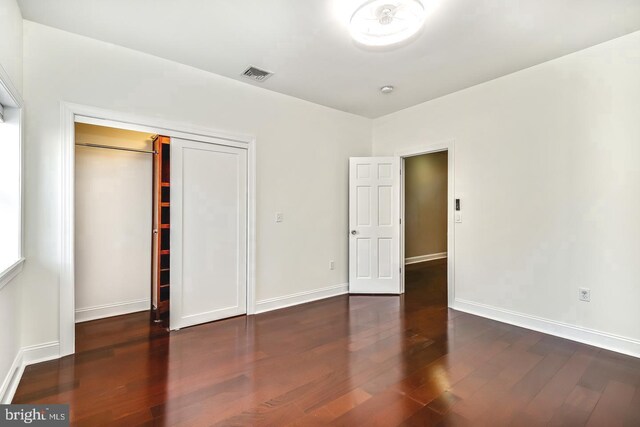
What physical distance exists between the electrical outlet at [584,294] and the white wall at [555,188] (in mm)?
39

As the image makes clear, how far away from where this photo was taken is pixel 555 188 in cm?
300

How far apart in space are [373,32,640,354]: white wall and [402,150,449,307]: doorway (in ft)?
8.18

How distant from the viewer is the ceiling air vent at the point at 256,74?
323 centimetres

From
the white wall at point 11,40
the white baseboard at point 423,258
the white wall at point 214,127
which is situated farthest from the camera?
the white baseboard at point 423,258

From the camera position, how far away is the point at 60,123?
8.30 ft

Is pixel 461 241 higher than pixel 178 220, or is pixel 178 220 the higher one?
pixel 178 220

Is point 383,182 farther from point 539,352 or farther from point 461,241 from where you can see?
point 539,352

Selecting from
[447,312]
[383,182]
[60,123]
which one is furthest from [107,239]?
[447,312]

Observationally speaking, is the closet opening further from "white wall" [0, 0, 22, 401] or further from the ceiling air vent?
the ceiling air vent

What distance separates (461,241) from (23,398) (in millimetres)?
4171

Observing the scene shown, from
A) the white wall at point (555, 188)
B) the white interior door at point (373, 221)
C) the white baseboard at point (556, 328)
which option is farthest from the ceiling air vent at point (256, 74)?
the white baseboard at point (556, 328)

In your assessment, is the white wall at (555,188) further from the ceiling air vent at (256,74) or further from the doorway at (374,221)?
the ceiling air vent at (256,74)

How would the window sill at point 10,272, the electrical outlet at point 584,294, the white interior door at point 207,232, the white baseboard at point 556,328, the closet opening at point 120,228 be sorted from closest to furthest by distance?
1. the window sill at point 10,272
2. the white baseboard at point 556,328
3. the electrical outlet at point 584,294
4. the white interior door at point 207,232
5. the closet opening at point 120,228

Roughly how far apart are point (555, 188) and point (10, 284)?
460cm
